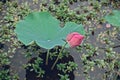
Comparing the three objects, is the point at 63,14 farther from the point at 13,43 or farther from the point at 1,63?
the point at 1,63

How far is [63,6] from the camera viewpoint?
2.48m

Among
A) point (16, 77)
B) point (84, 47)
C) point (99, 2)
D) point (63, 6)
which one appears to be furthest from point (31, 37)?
point (99, 2)

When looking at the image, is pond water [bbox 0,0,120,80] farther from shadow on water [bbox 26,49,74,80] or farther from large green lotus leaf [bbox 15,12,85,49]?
large green lotus leaf [bbox 15,12,85,49]

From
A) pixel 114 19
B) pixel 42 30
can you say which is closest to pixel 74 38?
pixel 42 30

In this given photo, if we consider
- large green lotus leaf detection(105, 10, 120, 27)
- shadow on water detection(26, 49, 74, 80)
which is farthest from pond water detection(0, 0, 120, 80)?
large green lotus leaf detection(105, 10, 120, 27)

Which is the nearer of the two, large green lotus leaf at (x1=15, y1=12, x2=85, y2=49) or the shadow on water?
large green lotus leaf at (x1=15, y1=12, x2=85, y2=49)

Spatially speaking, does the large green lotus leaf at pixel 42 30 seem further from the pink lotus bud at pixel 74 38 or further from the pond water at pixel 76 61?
the pond water at pixel 76 61

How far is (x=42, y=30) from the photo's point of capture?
6.23 feet

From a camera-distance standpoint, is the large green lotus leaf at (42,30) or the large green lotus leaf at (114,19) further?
the large green lotus leaf at (114,19)

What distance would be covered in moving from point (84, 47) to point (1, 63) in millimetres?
646

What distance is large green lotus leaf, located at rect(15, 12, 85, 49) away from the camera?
71.2 inches

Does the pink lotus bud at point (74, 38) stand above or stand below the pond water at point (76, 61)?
above

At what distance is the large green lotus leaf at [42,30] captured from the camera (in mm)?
1810

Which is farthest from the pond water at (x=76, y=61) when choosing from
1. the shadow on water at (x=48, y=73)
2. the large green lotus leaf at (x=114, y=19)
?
the large green lotus leaf at (x=114, y=19)
